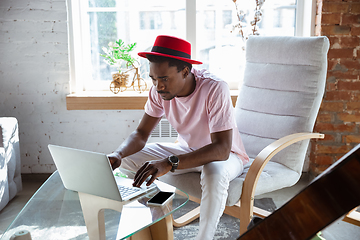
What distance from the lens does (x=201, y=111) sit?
168cm

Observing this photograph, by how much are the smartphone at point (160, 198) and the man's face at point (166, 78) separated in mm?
533

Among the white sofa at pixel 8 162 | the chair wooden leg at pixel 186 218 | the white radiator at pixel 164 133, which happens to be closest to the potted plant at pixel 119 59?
the white radiator at pixel 164 133

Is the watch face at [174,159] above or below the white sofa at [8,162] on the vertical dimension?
above

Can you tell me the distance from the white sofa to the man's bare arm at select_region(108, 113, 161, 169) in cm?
91

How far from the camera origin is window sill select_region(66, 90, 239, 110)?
2.61 metres

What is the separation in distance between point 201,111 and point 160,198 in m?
0.60

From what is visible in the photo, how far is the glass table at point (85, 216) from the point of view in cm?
104

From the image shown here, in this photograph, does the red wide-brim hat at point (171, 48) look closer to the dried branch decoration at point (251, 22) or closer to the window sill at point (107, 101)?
the window sill at point (107, 101)

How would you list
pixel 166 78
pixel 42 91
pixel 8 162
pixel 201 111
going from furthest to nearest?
pixel 42 91 → pixel 8 162 → pixel 201 111 → pixel 166 78

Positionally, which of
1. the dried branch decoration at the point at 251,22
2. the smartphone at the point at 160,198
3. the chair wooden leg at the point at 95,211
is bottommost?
the chair wooden leg at the point at 95,211

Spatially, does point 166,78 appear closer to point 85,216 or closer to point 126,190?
point 126,190

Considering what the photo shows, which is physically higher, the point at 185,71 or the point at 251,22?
the point at 251,22

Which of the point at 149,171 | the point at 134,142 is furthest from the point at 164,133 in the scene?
the point at 149,171

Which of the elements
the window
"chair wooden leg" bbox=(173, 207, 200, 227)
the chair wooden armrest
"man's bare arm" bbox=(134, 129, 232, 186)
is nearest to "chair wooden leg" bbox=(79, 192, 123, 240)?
"man's bare arm" bbox=(134, 129, 232, 186)
